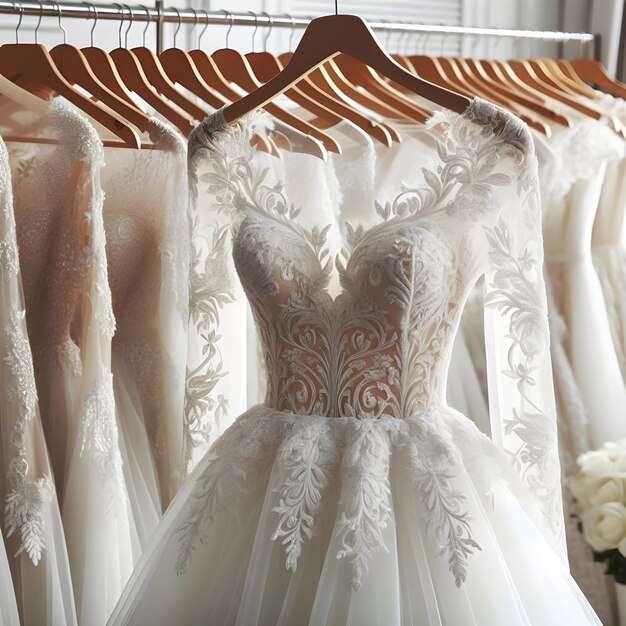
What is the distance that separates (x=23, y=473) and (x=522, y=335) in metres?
0.75

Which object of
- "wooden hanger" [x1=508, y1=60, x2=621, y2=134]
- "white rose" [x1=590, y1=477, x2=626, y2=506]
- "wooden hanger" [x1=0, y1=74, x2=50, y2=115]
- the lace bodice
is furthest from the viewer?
"wooden hanger" [x1=508, y1=60, x2=621, y2=134]

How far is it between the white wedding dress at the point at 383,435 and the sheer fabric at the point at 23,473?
175mm

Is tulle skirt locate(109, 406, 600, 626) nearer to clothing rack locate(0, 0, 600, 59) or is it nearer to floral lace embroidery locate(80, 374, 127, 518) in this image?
floral lace embroidery locate(80, 374, 127, 518)

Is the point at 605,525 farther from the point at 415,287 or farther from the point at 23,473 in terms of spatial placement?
the point at 23,473

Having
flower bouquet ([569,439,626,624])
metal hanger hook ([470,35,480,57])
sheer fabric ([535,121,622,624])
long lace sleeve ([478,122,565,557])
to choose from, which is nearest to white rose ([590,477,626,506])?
flower bouquet ([569,439,626,624])

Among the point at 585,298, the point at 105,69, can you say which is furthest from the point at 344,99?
the point at 585,298

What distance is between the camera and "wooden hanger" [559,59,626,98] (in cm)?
200

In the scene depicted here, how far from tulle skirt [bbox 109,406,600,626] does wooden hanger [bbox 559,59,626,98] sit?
1061 millimetres

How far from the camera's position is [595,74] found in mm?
2059

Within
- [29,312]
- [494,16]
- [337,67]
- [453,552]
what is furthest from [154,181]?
[494,16]

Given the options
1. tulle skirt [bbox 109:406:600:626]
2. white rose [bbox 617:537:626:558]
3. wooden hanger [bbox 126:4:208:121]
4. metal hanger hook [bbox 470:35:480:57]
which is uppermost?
metal hanger hook [bbox 470:35:480:57]

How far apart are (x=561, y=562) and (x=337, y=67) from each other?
1.00 meters

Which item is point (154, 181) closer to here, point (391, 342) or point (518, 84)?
point (391, 342)

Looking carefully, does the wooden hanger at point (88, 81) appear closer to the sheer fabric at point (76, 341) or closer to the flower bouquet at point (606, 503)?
the sheer fabric at point (76, 341)
